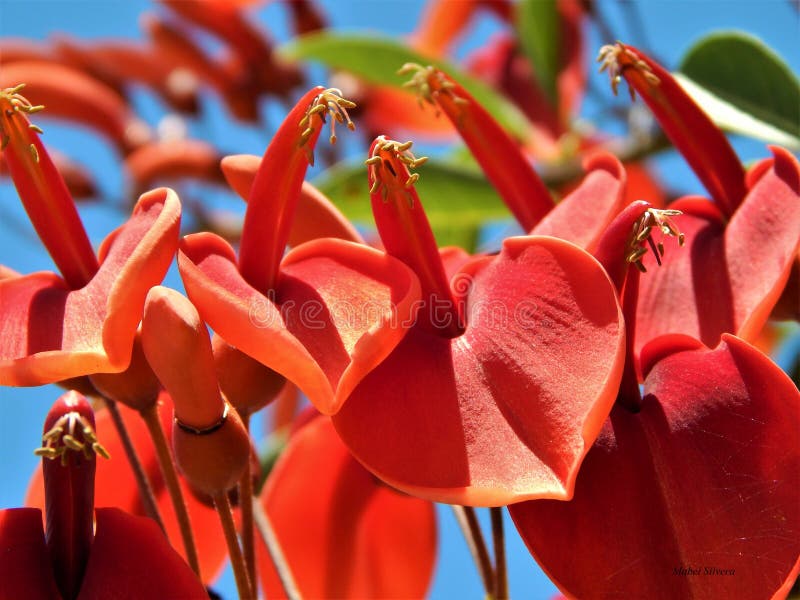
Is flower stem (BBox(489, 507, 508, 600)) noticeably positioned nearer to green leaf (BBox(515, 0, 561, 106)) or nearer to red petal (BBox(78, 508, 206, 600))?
red petal (BBox(78, 508, 206, 600))

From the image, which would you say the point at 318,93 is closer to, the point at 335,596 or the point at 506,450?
the point at 506,450

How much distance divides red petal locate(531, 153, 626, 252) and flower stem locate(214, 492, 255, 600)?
0.83 ft

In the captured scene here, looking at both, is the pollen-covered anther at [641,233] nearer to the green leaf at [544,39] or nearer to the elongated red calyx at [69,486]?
the elongated red calyx at [69,486]

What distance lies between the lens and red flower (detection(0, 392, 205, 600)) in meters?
0.60

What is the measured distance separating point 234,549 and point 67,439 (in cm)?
12

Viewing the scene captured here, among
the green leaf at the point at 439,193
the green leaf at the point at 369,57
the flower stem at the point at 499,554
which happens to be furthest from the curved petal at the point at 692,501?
the green leaf at the point at 369,57

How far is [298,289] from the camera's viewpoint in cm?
64

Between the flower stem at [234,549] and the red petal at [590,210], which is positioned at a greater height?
the red petal at [590,210]

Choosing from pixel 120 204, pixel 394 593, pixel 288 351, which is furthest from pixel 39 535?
pixel 120 204

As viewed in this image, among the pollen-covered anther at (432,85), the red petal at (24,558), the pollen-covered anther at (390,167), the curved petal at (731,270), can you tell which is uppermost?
the pollen-covered anther at (432,85)

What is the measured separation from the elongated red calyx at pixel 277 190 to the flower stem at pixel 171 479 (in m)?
0.12

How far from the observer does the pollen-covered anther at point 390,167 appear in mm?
640

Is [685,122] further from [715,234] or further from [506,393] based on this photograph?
[506,393]

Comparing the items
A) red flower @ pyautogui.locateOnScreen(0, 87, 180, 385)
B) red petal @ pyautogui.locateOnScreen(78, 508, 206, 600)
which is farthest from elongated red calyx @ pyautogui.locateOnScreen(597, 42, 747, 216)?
red petal @ pyautogui.locateOnScreen(78, 508, 206, 600)
